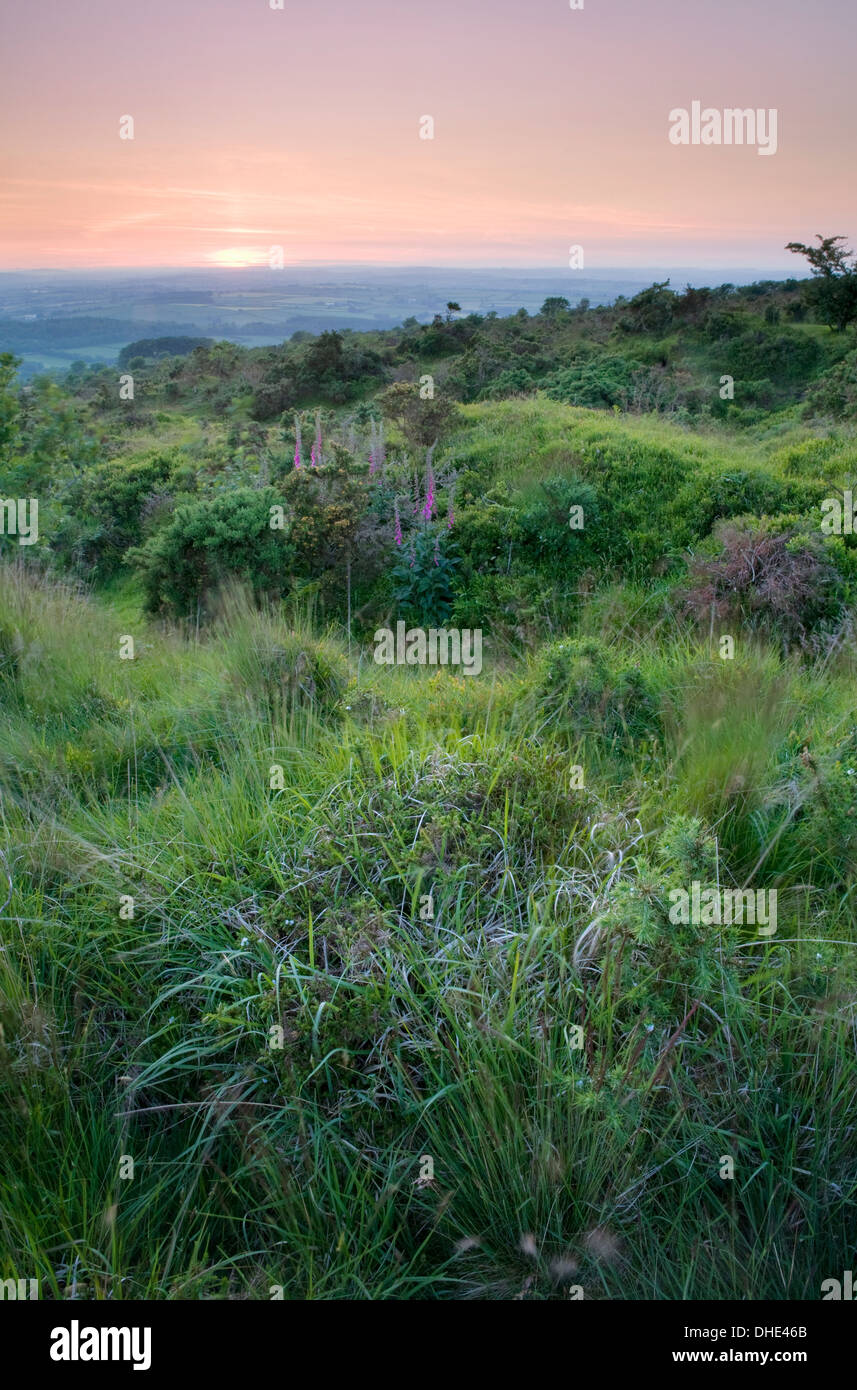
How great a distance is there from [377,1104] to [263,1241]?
1.33 feet

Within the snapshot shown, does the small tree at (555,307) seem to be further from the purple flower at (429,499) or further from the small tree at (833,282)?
the purple flower at (429,499)

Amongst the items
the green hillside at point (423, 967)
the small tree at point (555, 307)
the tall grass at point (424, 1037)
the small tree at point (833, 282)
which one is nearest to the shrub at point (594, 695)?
the green hillside at point (423, 967)

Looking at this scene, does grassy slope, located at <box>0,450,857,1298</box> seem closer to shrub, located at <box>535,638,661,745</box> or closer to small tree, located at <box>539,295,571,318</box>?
shrub, located at <box>535,638,661,745</box>

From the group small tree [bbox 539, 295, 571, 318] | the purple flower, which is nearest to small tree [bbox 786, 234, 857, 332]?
small tree [bbox 539, 295, 571, 318]

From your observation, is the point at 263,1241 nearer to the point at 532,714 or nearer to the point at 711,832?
the point at 711,832

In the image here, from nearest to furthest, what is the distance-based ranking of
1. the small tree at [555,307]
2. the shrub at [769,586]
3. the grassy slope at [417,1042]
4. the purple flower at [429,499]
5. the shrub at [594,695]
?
the grassy slope at [417,1042] → the shrub at [594,695] → the shrub at [769,586] → the purple flower at [429,499] → the small tree at [555,307]

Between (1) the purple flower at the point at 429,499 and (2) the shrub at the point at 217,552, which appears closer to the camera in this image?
(2) the shrub at the point at 217,552

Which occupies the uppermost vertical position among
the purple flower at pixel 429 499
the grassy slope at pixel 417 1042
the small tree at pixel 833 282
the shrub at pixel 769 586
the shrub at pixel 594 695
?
the small tree at pixel 833 282

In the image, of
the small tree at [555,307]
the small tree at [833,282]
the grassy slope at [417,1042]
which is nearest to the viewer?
the grassy slope at [417,1042]

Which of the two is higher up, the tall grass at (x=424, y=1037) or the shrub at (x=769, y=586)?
the shrub at (x=769, y=586)

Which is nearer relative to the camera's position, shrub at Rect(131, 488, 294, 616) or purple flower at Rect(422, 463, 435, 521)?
shrub at Rect(131, 488, 294, 616)

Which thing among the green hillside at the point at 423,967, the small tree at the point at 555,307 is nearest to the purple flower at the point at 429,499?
the green hillside at the point at 423,967

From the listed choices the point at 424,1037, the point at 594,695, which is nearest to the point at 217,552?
the point at 594,695

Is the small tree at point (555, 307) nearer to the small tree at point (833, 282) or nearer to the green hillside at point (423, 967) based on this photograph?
the small tree at point (833, 282)
